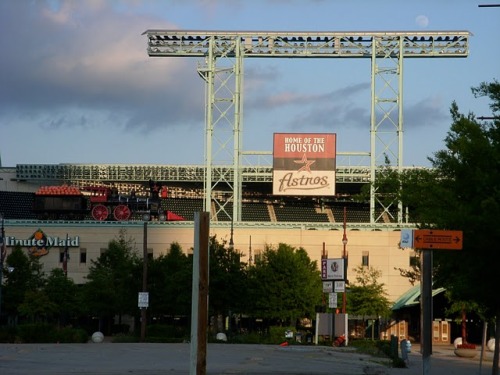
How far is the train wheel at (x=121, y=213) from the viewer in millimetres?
104938

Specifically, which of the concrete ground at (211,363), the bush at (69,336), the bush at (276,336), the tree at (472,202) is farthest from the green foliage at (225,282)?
the tree at (472,202)

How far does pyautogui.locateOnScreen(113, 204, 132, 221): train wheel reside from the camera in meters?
105

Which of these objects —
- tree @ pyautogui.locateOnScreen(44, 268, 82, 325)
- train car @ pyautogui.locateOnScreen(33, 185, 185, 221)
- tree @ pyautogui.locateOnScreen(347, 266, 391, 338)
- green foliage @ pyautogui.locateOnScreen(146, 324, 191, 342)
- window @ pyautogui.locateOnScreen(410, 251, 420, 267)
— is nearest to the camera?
window @ pyautogui.locateOnScreen(410, 251, 420, 267)

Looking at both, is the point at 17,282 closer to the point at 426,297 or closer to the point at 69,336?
the point at 69,336

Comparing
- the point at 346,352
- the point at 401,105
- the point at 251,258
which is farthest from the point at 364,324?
the point at 346,352

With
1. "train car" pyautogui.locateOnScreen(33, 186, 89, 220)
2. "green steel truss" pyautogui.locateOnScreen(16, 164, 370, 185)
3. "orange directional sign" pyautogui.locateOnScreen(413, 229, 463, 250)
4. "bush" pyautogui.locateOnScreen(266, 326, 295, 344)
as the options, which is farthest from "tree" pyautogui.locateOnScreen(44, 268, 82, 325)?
"orange directional sign" pyautogui.locateOnScreen(413, 229, 463, 250)

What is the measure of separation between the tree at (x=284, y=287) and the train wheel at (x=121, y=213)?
2217cm

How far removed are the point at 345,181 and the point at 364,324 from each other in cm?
1599

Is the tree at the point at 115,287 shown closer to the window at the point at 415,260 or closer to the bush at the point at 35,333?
the bush at the point at 35,333

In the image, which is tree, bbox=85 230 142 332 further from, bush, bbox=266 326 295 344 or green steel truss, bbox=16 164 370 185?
green steel truss, bbox=16 164 370 185

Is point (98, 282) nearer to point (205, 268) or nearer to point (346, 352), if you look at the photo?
point (346, 352)

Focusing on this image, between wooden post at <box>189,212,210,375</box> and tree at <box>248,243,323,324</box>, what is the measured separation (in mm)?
67533

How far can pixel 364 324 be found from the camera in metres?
94.2

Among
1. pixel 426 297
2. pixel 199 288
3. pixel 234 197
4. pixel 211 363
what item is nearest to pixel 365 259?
pixel 234 197
